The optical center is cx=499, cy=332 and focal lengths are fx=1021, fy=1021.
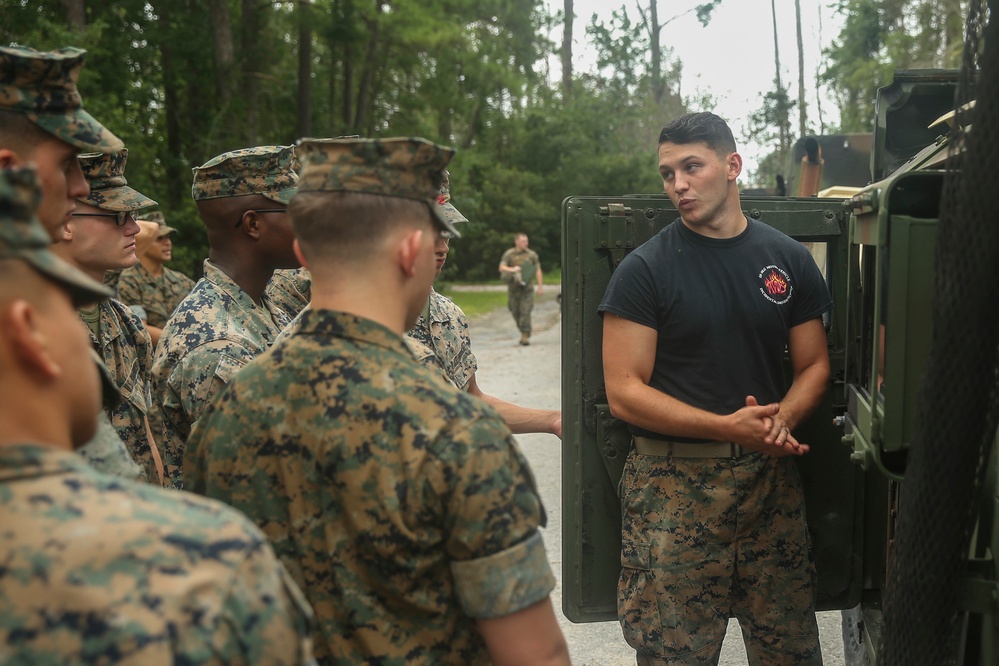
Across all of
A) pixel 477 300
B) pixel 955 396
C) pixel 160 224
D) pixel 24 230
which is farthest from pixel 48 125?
pixel 477 300

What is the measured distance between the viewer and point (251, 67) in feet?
62.4

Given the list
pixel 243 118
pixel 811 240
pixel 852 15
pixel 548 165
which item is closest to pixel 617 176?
pixel 548 165

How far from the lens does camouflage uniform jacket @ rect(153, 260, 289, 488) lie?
2811 mm

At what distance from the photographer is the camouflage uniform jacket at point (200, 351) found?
281cm

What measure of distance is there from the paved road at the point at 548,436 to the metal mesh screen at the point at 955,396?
2.49 m

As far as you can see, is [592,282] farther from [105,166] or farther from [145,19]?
[145,19]

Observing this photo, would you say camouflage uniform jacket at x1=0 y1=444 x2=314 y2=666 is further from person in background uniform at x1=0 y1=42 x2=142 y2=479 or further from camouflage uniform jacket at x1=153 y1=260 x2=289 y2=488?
camouflage uniform jacket at x1=153 y1=260 x2=289 y2=488

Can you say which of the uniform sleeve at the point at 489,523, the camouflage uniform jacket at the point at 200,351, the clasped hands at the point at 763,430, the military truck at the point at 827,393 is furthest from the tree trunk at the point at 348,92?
the uniform sleeve at the point at 489,523

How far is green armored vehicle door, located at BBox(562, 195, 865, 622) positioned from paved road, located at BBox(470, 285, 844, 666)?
0.99 metres

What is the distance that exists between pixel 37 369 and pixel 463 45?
87.4ft

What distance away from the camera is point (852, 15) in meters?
34.7

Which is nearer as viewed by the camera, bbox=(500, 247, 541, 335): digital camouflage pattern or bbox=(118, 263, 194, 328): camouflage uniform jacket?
bbox=(118, 263, 194, 328): camouflage uniform jacket

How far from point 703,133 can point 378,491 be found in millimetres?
2060

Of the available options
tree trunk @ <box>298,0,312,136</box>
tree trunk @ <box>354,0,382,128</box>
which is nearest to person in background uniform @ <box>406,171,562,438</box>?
tree trunk @ <box>298,0,312,136</box>
